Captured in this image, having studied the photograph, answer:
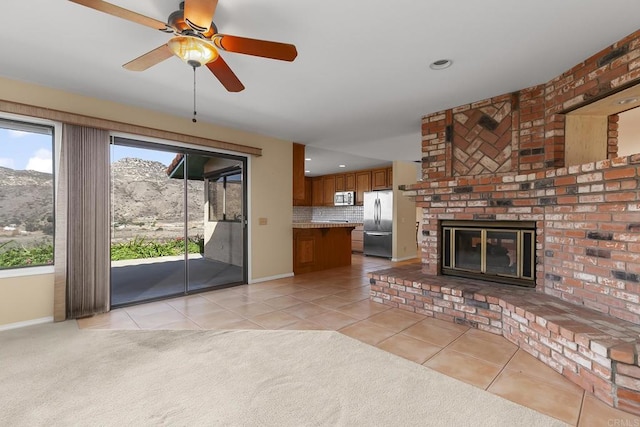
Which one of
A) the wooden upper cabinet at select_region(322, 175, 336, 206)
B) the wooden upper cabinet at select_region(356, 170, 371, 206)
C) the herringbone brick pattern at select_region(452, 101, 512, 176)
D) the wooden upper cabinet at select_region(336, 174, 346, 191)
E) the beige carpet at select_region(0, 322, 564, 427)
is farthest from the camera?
the wooden upper cabinet at select_region(322, 175, 336, 206)

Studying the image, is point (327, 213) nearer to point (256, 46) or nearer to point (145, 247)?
point (145, 247)

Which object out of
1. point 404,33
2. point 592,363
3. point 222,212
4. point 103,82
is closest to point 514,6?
point 404,33

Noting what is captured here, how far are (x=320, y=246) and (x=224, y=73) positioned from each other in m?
4.09

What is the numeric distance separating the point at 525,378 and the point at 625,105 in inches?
93.8

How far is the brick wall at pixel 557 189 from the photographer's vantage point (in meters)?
2.10

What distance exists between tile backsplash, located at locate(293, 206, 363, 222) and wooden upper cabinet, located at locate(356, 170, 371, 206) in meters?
0.38

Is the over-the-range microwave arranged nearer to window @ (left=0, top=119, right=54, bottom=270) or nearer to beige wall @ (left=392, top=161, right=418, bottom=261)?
beige wall @ (left=392, top=161, right=418, bottom=261)

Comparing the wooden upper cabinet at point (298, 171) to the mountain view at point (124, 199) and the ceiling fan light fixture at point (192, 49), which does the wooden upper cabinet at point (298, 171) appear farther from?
the ceiling fan light fixture at point (192, 49)

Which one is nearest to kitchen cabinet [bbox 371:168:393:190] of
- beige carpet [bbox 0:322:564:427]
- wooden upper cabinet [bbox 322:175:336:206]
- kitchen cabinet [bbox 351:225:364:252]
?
kitchen cabinet [bbox 351:225:364:252]

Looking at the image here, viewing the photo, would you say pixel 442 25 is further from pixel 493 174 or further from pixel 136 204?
pixel 136 204

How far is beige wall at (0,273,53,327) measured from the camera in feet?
9.22

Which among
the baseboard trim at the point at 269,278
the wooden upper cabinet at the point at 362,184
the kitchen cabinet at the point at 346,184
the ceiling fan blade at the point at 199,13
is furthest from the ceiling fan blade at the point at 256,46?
the wooden upper cabinet at the point at 362,184

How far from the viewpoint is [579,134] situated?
2.82m

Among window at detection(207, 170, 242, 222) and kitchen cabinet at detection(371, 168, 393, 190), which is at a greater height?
kitchen cabinet at detection(371, 168, 393, 190)
